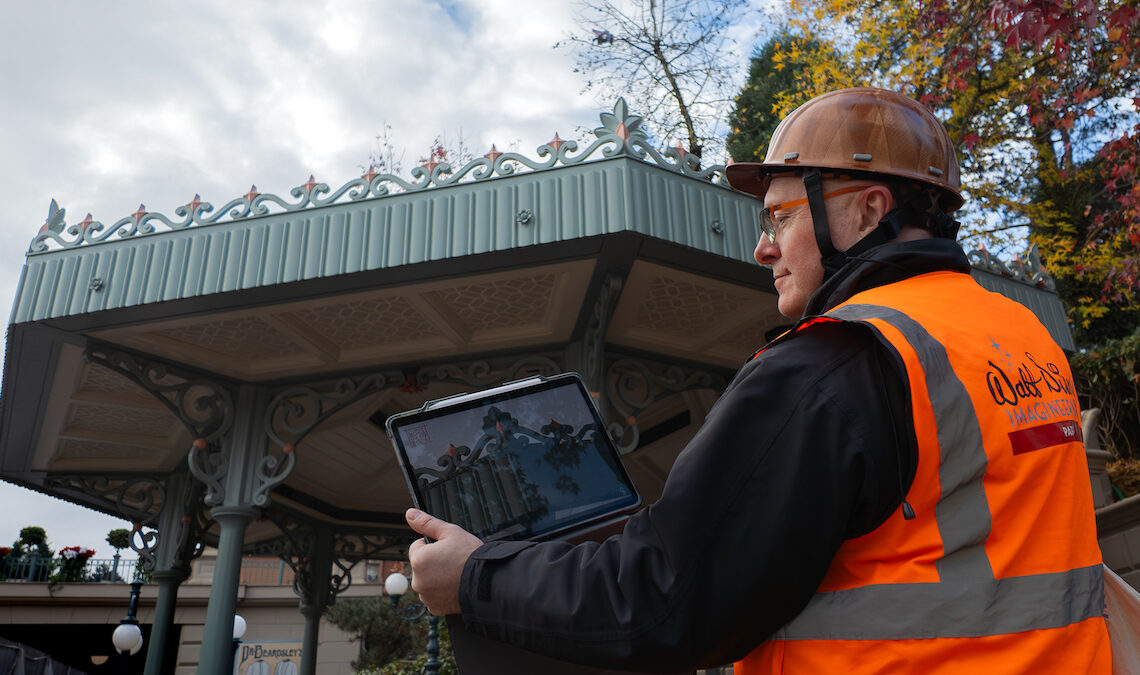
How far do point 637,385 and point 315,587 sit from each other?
7.25 meters

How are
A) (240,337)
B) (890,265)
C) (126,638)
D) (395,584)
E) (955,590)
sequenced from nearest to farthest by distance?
(955,590)
(890,265)
(240,337)
(126,638)
(395,584)

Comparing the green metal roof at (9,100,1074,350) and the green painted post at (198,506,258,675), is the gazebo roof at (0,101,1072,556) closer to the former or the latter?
the green metal roof at (9,100,1074,350)

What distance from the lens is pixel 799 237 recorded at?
1555 mm

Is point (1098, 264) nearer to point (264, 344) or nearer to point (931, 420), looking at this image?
point (264, 344)

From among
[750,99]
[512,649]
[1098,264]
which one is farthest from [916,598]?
[750,99]

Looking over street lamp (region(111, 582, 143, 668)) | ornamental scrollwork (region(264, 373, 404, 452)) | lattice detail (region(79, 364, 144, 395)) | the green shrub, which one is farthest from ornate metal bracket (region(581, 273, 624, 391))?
the green shrub

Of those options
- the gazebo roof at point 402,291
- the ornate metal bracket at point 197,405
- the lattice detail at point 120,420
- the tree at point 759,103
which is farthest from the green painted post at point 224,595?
the tree at point 759,103

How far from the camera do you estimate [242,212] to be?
5.28 m

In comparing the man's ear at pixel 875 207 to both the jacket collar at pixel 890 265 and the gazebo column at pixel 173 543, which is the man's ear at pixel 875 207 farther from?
the gazebo column at pixel 173 543

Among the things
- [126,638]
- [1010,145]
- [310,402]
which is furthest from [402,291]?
[1010,145]

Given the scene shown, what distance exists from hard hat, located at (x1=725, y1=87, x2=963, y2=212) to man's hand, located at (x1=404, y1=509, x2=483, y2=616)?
96 centimetres

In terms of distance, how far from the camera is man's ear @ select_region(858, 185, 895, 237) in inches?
59.1

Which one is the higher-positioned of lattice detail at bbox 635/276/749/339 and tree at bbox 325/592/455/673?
lattice detail at bbox 635/276/749/339

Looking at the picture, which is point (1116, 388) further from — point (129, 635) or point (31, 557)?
point (31, 557)
